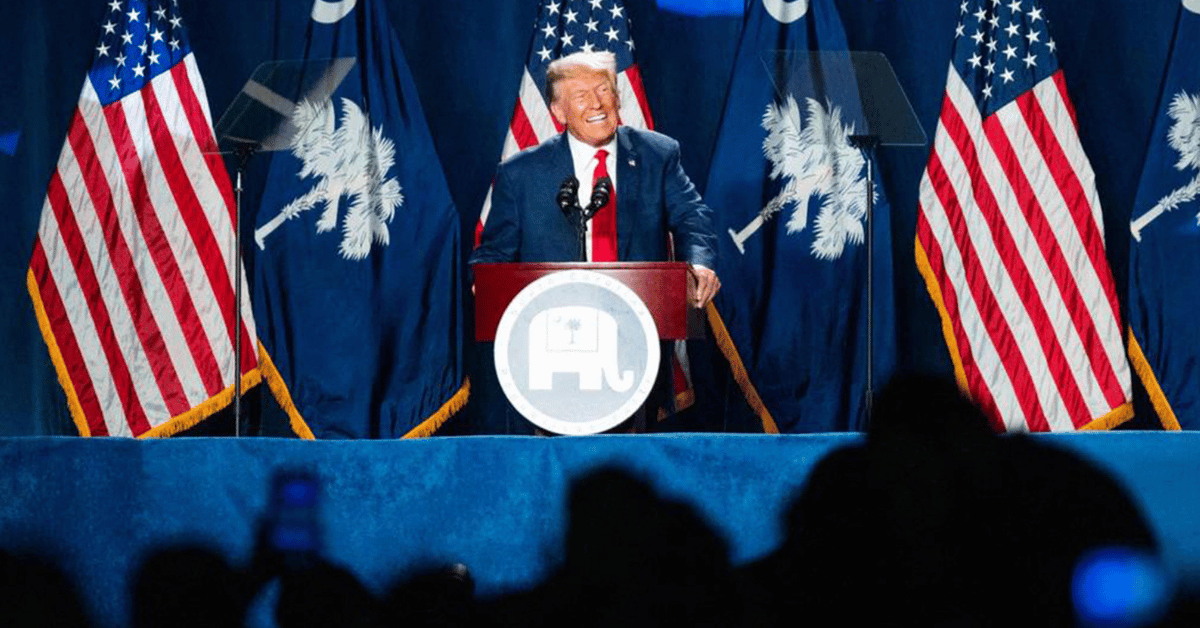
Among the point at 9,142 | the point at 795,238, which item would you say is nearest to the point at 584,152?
the point at 795,238

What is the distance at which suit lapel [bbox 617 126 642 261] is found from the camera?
4.01 m

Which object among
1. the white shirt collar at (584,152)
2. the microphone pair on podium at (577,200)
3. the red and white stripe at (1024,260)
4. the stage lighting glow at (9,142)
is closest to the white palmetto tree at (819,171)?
the red and white stripe at (1024,260)

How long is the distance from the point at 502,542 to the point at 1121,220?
4439 millimetres

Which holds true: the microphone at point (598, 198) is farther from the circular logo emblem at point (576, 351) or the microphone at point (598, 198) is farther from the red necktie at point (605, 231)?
the red necktie at point (605, 231)

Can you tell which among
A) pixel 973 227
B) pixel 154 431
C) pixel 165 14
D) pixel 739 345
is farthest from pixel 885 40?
pixel 154 431

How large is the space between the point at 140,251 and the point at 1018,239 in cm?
367

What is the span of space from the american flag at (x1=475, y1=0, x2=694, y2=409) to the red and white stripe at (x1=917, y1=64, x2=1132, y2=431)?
1.29 metres

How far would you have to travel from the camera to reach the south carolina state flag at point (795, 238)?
5148mm

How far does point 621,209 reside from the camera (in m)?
4.01

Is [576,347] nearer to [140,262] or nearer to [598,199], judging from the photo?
[598,199]

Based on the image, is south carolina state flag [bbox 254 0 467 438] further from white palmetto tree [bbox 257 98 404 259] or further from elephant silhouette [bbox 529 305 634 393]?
elephant silhouette [bbox 529 305 634 393]

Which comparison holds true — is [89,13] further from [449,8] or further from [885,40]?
[885,40]

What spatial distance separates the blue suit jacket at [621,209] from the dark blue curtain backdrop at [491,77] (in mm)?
1472

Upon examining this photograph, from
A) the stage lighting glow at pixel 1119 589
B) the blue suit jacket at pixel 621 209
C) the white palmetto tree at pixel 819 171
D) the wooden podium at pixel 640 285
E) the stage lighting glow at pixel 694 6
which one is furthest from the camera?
the stage lighting glow at pixel 694 6
